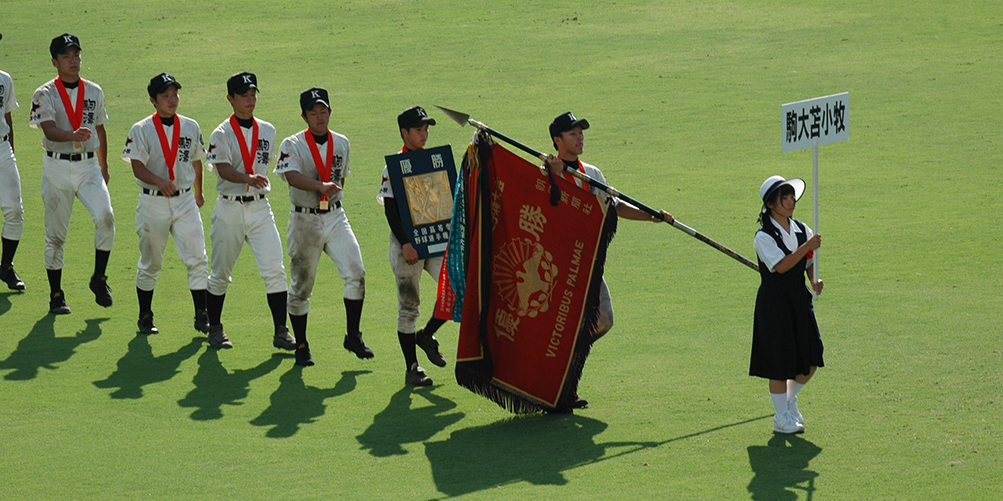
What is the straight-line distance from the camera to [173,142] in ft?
28.8

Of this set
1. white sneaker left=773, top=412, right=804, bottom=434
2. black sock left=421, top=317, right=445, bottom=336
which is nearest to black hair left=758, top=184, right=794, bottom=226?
white sneaker left=773, top=412, right=804, bottom=434

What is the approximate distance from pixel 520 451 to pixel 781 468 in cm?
154

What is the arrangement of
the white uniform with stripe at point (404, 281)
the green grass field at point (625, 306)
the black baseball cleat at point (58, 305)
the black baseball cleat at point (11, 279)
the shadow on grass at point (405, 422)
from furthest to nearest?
1. the black baseball cleat at point (11, 279)
2. the black baseball cleat at point (58, 305)
3. the white uniform with stripe at point (404, 281)
4. the shadow on grass at point (405, 422)
5. the green grass field at point (625, 306)

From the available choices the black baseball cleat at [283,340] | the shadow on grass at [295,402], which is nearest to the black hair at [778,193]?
the shadow on grass at [295,402]

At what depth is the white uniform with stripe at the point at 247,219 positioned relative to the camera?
27.7 feet

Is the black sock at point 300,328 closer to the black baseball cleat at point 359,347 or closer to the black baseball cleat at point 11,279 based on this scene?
the black baseball cleat at point 359,347

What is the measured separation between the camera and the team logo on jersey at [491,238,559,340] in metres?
6.88

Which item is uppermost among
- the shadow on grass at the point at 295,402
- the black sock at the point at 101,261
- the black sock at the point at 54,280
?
the black sock at the point at 101,261

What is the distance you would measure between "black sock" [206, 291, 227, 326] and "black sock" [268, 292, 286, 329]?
1.65 feet

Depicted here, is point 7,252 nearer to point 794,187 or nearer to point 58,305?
point 58,305

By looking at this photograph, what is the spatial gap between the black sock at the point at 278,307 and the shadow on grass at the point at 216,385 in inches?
10.8

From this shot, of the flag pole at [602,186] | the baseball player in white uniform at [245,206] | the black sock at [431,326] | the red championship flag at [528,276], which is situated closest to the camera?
the flag pole at [602,186]

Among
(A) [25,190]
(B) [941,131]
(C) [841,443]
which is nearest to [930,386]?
(C) [841,443]

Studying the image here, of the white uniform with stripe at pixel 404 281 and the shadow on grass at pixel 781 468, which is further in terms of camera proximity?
the white uniform with stripe at pixel 404 281
